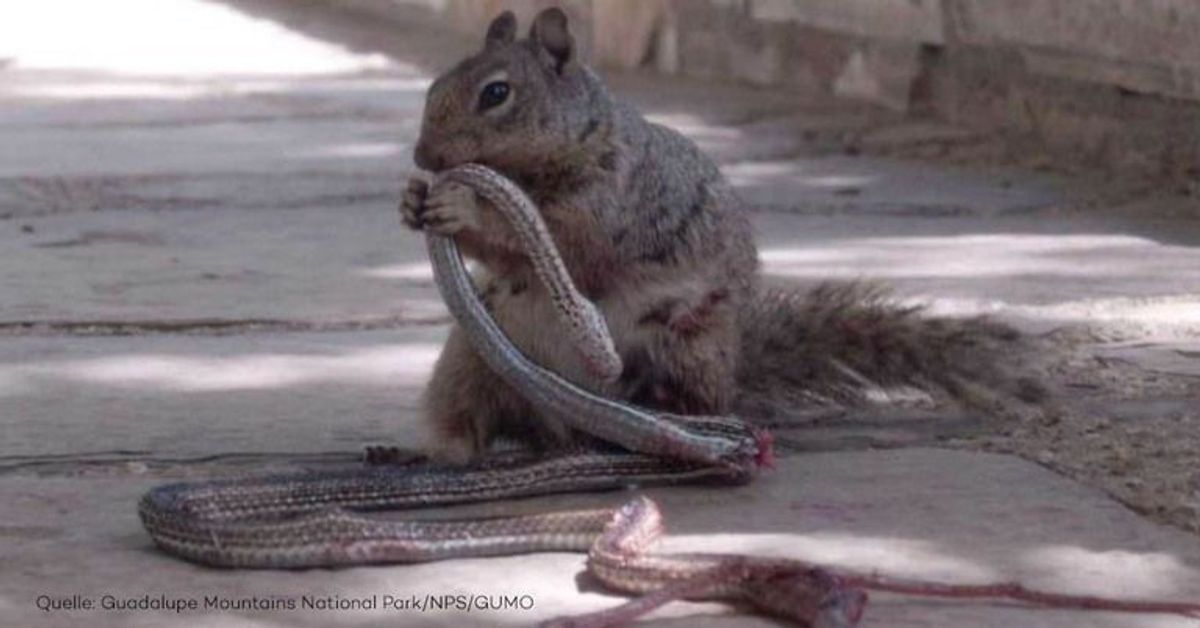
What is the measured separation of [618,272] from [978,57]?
11.2ft

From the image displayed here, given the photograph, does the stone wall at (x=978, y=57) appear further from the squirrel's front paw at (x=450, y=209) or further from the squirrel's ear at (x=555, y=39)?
the squirrel's front paw at (x=450, y=209)

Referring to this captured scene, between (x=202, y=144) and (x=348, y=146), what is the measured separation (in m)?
0.41

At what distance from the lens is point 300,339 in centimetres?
446

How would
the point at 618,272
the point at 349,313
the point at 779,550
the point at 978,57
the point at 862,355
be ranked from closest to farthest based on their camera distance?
the point at 779,550, the point at 618,272, the point at 862,355, the point at 349,313, the point at 978,57

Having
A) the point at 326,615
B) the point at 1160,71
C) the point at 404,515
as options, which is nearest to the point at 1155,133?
the point at 1160,71

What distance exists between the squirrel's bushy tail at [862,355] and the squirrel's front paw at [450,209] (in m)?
0.51

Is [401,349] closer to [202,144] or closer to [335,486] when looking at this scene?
[335,486]

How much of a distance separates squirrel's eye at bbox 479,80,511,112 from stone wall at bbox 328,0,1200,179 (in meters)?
2.61

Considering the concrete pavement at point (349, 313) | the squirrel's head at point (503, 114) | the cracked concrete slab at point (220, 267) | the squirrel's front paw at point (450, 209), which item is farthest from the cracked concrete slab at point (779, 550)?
the cracked concrete slab at point (220, 267)

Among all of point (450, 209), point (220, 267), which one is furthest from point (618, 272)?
point (220, 267)

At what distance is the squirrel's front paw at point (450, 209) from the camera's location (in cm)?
351

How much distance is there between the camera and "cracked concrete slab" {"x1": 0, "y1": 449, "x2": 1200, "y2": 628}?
274 cm

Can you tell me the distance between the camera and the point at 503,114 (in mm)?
3711

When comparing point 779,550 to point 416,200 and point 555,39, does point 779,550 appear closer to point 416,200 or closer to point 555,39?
point 416,200
